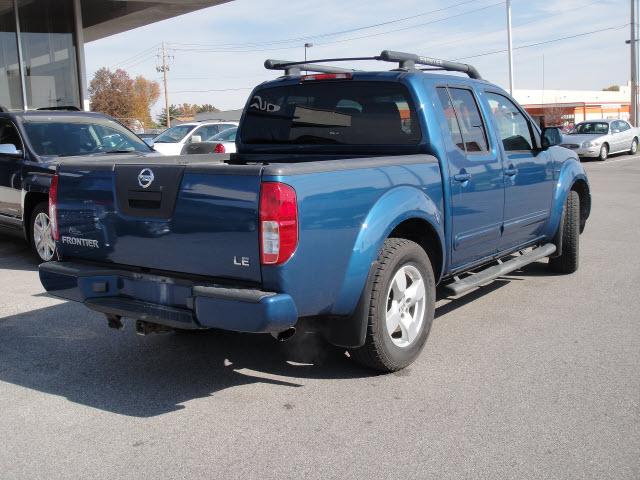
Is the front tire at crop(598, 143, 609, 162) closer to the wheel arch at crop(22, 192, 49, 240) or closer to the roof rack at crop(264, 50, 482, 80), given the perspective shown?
the roof rack at crop(264, 50, 482, 80)

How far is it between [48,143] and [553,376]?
21.9 feet

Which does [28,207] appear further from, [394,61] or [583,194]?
[583,194]

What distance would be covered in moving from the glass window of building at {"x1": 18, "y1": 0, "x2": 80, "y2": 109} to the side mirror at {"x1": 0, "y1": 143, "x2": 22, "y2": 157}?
434 inches

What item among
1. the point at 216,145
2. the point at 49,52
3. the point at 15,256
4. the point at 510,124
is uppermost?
the point at 49,52

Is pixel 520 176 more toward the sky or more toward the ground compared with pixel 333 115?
more toward the ground

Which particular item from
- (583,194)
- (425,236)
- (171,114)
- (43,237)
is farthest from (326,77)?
(171,114)

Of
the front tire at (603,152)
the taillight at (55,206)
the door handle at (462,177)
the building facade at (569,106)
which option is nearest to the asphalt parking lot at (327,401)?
the taillight at (55,206)

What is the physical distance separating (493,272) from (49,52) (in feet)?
54.0

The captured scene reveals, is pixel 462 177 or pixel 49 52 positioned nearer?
pixel 462 177

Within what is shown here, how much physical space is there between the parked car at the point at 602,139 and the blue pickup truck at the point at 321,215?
20301 millimetres

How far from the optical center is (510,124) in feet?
20.4

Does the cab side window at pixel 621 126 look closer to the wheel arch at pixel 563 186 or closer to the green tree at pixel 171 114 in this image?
the wheel arch at pixel 563 186

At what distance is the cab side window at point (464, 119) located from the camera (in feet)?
17.3

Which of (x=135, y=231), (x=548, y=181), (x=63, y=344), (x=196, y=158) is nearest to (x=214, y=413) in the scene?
(x=135, y=231)
